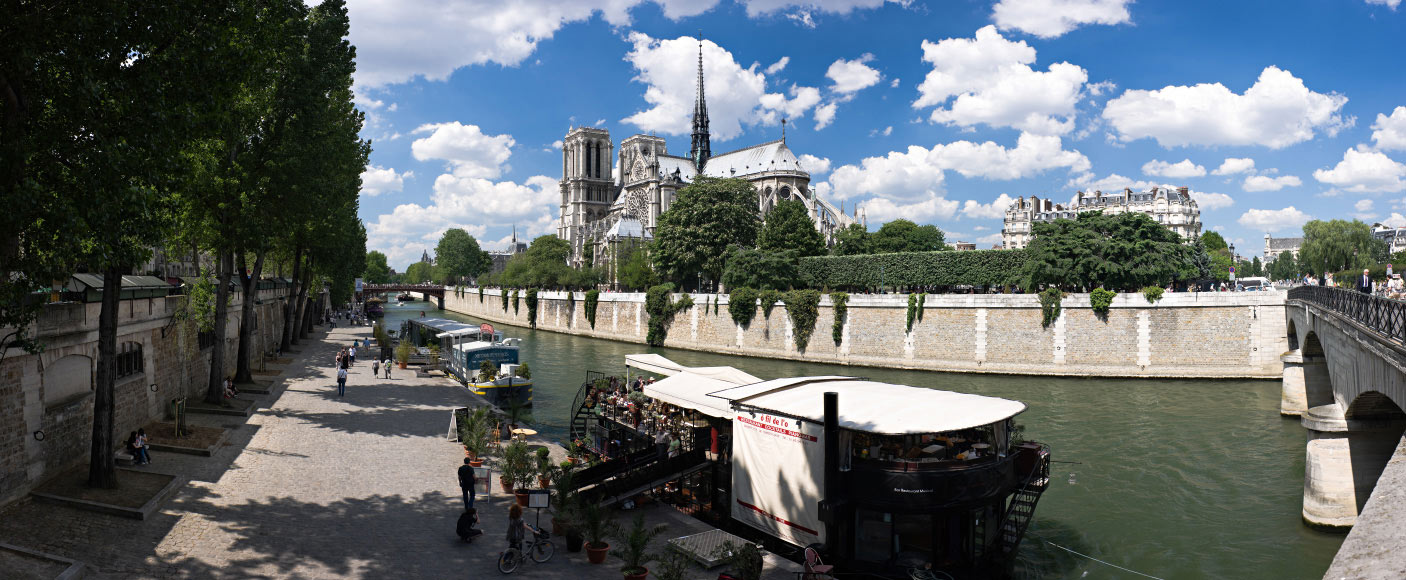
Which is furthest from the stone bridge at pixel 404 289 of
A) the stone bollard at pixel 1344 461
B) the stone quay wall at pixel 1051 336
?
the stone bollard at pixel 1344 461

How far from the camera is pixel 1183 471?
20688mm

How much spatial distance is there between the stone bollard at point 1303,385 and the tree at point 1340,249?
68502mm

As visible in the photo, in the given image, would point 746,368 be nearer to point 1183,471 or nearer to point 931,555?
point 1183,471

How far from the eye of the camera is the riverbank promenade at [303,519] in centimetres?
1107

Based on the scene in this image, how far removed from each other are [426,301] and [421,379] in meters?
149

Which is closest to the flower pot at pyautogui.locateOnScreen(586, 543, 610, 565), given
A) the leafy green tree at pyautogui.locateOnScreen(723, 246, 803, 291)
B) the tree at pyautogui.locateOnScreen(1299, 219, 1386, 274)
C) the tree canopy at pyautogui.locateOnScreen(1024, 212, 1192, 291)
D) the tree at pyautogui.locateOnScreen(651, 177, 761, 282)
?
the tree canopy at pyautogui.locateOnScreen(1024, 212, 1192, 291)

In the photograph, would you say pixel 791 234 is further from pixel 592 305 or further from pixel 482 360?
pixel 482 360

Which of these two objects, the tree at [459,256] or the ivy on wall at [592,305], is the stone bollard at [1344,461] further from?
the tree at [459,256]

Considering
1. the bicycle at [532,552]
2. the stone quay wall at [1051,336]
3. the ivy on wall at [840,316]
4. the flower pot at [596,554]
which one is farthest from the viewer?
the ivy on wall at [840,316]

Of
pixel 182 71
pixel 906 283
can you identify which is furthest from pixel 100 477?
pixel 906 283

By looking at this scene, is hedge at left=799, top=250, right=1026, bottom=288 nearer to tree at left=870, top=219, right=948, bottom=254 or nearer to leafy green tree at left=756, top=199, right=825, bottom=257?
leafy green tree at left=756, top=199, right=825, bottom=257

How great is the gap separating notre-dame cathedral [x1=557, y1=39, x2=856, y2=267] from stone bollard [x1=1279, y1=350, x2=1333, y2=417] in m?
75.4

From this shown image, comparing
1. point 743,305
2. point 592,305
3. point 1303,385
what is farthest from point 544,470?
point 592,305

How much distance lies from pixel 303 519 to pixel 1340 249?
101676 mm
